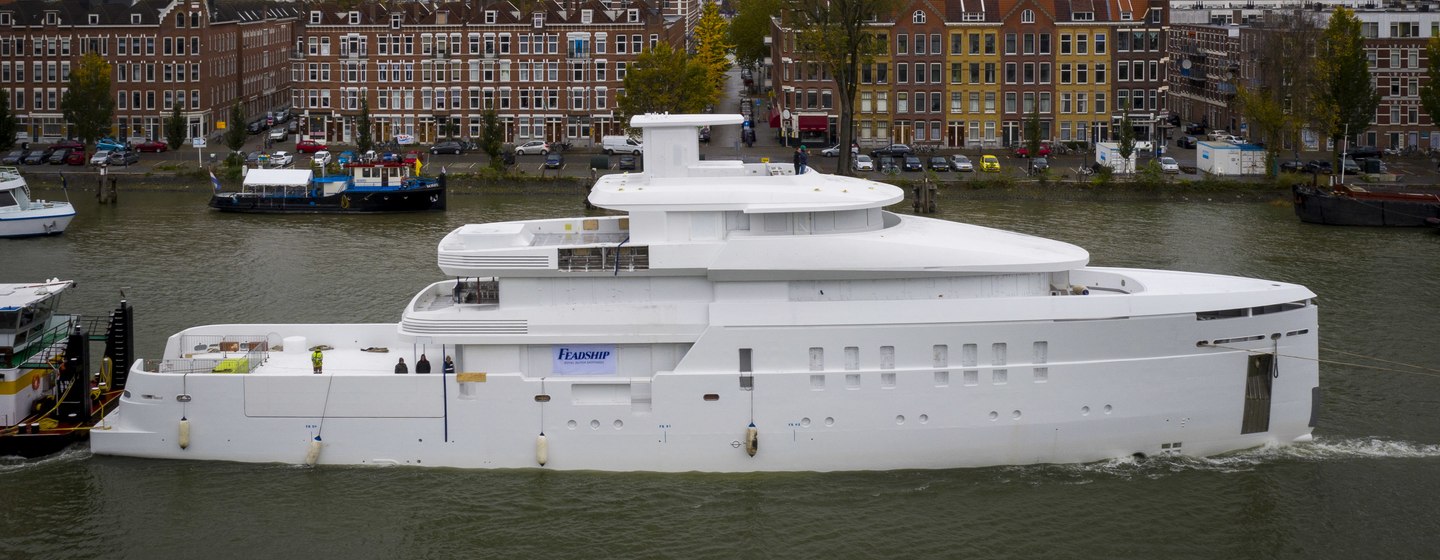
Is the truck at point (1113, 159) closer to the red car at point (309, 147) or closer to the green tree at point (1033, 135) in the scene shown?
the green tree at point (1033, 135)

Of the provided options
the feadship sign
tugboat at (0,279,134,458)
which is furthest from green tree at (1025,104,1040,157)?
tugboat at (0,279,134,458)

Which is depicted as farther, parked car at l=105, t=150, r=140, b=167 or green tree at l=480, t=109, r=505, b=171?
parked car at l=105, t=150, r=140, b=167

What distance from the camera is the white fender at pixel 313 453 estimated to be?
2117cm

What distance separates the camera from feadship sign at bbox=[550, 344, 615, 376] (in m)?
21.0

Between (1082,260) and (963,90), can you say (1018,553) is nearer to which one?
(1082,260)

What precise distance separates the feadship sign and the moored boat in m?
31.2

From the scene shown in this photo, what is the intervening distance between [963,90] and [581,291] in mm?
47184

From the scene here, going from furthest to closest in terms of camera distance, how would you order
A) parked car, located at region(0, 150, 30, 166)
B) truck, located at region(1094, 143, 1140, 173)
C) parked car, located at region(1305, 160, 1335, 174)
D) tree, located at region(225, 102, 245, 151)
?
tree, located at region(225, 102, 245, 151) < parked car, located at region(0, 150, 30, 166) < truck, located at region(1094, 143, 1140, 173) < parked car, located at region(1305, 160, 1335, 174)

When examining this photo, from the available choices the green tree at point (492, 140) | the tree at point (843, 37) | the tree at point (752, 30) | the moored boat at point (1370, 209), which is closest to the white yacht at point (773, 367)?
the moored boat at point (1370, 209)

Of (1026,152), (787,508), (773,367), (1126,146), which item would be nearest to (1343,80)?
(1126,146)

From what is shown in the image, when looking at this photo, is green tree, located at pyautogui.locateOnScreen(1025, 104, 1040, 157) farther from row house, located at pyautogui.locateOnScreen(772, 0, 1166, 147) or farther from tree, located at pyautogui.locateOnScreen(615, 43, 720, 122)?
tree, located at pyautogui.locateOnScreen(615, 43, 720, 122)

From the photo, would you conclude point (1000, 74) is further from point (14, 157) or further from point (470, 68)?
point (14, 157)

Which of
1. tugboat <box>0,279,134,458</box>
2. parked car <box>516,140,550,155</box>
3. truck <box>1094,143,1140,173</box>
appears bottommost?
tugboat <box>0,279,134,458</box>

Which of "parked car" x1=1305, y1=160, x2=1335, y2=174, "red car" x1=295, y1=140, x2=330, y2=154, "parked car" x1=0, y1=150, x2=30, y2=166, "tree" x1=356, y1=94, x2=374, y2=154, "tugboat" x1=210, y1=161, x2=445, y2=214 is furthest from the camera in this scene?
"red car" x1=295, y1=140, x2=330, y2=154
